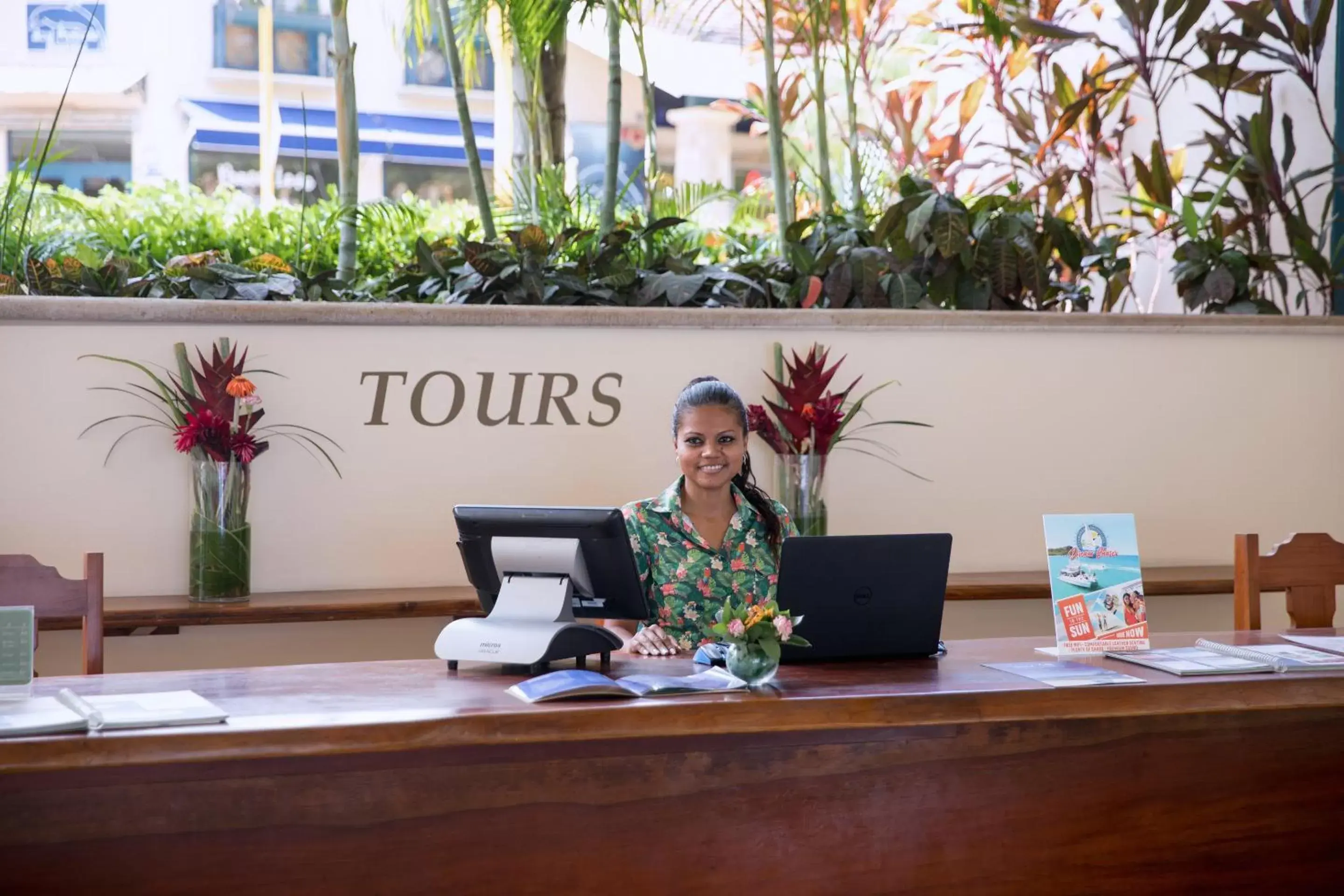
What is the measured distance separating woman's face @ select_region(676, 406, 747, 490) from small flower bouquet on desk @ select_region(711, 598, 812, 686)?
0.88 m

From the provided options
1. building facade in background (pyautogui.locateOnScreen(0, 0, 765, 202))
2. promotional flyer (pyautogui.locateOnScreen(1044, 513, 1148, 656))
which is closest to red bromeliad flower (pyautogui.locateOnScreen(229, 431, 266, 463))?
promotional flyer (pyautogui.locateOnScreen(1044, 513, 1148, 656))

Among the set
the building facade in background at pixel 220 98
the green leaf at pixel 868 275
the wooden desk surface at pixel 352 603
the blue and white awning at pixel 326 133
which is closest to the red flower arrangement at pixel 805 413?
the green leaf at pixel 868 275

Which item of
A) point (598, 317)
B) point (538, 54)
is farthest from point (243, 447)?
point (538, 54)

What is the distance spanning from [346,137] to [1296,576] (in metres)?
3.05

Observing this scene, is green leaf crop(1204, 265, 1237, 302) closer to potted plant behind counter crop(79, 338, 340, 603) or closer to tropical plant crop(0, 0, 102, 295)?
potted plant behind counter crop(79, 338, 340, 603)

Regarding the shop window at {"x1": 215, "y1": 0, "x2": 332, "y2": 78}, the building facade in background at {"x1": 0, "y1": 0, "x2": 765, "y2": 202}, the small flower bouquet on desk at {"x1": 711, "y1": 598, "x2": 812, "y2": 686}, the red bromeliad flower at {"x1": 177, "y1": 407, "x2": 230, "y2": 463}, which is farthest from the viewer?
the shop window at {"x1": 215, "y1": 0, "x2": 332, "y2": 78}

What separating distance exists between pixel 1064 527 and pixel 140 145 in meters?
6.52

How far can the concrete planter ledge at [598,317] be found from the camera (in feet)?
12.1

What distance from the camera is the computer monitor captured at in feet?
8.21

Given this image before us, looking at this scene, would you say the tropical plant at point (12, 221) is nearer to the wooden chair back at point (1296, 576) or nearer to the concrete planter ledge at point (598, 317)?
the concrete planter ledge at point (598, 317)

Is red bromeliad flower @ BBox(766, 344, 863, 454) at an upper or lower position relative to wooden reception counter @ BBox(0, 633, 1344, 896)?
upper

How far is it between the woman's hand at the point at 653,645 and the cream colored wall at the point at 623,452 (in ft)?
4.21

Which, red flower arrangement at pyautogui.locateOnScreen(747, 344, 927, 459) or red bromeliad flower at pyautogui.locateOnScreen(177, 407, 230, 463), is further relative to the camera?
red flower arrangement at pyautogui.locateOnScreen(747, 344, 927, 459)

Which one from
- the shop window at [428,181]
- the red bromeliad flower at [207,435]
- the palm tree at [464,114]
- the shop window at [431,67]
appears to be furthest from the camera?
the shop window at [428,181]
